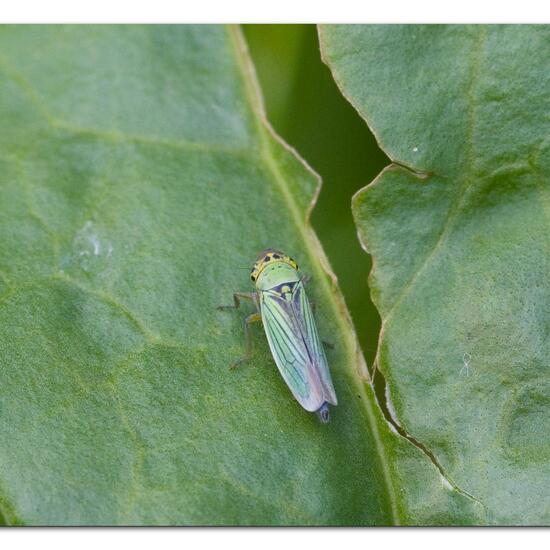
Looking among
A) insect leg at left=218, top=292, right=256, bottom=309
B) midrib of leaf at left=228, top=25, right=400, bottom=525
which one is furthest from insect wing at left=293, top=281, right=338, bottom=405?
insect leg at left=218, top=292, right=256, bottom=309

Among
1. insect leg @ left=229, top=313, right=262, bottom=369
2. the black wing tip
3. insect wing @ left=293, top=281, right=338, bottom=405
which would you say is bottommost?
the black wing tip

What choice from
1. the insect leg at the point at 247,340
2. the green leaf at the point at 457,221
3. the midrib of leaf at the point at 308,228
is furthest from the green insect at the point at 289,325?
the green leaf at the point at 457,221

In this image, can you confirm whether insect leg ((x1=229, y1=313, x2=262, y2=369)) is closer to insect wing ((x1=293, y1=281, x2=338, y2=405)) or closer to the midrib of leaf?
insect wing ((x1=293, y1=281, x2=338, y2=405))

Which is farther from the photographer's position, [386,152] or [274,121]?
[274,121]
